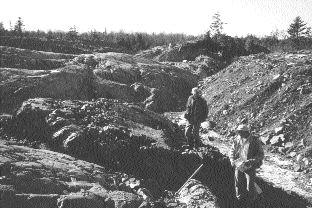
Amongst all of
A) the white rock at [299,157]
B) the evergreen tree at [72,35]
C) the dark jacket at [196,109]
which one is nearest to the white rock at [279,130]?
the white rock at [299,157]

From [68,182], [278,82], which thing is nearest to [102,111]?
[68,182]

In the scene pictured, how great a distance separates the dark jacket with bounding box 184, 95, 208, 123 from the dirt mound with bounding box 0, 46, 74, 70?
9.21m

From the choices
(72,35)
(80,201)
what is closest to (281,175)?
(80,201)

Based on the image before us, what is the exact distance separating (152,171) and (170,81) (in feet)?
36.2

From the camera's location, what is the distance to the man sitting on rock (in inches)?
249

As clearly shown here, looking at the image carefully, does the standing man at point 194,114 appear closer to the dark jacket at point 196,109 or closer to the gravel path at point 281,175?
the dark jacket at point 196,109

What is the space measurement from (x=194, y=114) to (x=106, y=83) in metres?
6.41

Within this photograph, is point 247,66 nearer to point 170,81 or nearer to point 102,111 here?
point 170,81

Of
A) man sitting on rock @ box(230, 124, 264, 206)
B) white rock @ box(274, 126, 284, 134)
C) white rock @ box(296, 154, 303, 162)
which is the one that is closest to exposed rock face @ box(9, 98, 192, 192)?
man sitting on rock @ box(230, 124, 264, 206)

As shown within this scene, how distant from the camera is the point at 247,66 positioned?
18594mm

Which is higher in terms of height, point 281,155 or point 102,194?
point 102,194

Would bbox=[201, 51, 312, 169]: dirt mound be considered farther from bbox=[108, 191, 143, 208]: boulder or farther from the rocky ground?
bbox=[108, 191, 143, 208]: boulder

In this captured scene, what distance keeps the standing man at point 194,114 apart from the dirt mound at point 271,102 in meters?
3.13

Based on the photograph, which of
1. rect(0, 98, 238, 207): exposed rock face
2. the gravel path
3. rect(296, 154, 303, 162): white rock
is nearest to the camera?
rect(0, 98, 238, 207): exposed rock face
